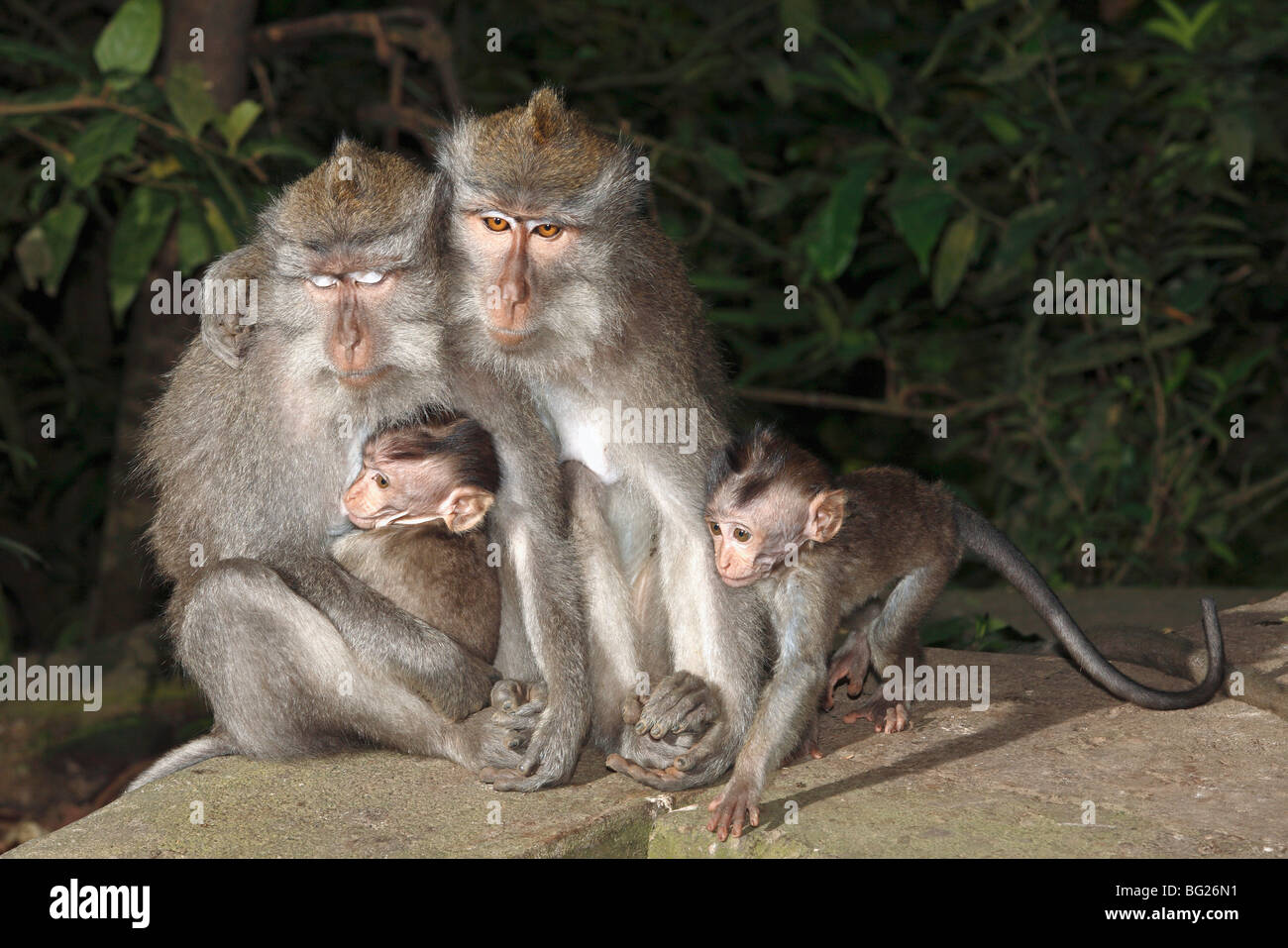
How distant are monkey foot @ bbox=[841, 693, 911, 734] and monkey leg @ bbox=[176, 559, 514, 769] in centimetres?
113

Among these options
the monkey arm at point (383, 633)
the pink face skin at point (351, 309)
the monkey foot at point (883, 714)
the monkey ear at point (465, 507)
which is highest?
the pink face skin at point (351, 309)

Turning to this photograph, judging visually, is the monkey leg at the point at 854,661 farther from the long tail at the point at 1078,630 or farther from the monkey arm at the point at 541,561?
the monkey arm at the point at 541,561

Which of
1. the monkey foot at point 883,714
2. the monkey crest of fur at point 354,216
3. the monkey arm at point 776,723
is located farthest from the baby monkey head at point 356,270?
the monkey foot at point 883,714

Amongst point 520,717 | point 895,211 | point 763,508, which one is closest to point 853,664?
point 763,508

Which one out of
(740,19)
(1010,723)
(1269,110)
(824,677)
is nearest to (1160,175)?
(1269,110)

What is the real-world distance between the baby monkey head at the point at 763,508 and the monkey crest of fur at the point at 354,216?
42.5 inches

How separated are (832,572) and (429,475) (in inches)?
47.0

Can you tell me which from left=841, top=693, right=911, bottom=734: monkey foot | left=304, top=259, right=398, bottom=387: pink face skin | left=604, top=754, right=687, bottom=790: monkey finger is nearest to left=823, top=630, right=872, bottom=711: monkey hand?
left=841, top=693, right=911, bottom=734: monkey foot

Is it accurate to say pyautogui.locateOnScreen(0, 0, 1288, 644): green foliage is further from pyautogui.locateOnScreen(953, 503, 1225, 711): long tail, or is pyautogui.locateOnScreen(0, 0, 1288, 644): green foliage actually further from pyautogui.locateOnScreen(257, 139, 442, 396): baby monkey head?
pyautogui.locateOnScreen(257, 139, 442, 396): baby monkey head

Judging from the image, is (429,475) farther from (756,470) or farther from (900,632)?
(900,632)

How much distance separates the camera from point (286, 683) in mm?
4254

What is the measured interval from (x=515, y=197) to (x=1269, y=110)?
484cm

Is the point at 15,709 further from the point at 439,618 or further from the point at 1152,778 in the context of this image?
the point at 1152,778

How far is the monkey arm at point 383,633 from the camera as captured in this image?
424 centimetres
